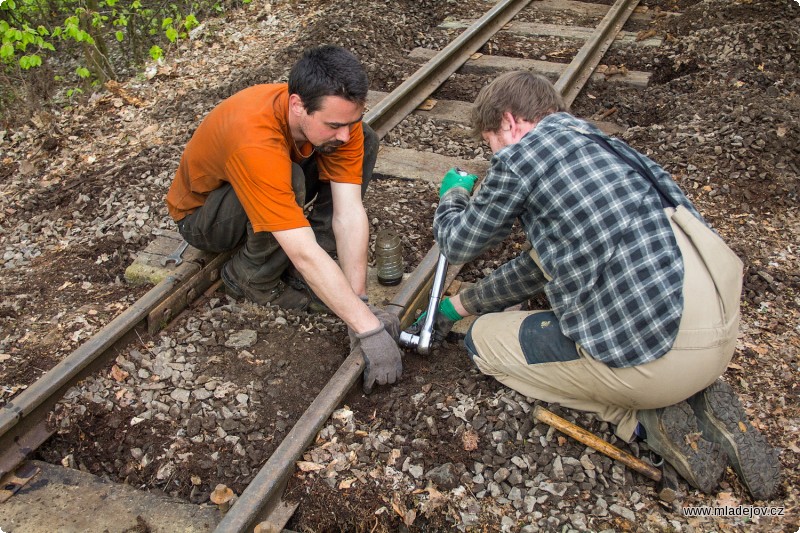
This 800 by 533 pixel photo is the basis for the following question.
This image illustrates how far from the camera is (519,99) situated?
3109 mm

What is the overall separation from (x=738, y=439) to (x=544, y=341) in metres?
0.91

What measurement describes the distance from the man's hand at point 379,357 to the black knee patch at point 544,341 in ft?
2.12

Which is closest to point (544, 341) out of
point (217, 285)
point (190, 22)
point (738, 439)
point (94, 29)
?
point (738, 439)

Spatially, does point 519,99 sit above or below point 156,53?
above

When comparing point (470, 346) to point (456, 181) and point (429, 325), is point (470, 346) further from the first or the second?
point (456, 181)

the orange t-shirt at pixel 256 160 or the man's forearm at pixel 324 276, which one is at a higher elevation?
the orange t-shirt at pixel 256 160

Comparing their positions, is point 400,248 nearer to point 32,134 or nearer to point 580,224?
point 580,224

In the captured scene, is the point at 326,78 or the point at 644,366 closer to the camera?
the point at 644,366

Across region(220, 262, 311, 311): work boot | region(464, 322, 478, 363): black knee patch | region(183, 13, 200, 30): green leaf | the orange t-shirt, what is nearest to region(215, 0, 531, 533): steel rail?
region(464, 322, 478, 363): black knee patch

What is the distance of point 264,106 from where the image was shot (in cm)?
371

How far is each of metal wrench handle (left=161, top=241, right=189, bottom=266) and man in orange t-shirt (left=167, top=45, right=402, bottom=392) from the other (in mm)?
154

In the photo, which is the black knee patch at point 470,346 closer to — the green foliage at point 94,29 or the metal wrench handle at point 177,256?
the metal wrench handle at point 177,256

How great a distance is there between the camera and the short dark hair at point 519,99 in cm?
312

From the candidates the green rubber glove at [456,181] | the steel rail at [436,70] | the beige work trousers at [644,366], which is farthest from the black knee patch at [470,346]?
the steel rail at [436,70]
